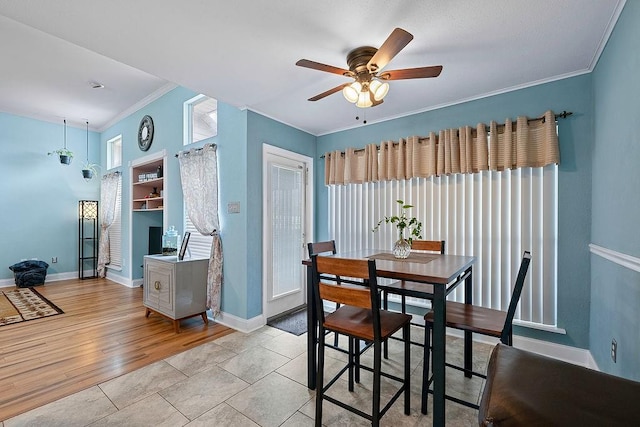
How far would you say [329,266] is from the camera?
1.66 m

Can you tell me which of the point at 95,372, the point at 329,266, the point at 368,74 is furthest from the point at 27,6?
the point at 95,372

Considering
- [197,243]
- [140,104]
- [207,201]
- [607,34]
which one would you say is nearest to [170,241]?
[197,243]

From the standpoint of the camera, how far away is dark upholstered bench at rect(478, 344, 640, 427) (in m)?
0.72

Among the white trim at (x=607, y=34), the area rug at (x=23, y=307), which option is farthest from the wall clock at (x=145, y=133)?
the white trim at (x=607, y=34)

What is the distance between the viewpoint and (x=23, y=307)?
3957mm

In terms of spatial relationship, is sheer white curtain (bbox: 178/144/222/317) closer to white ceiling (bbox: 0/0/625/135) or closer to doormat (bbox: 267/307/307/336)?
doormat (bbox: 267/307/307/336)

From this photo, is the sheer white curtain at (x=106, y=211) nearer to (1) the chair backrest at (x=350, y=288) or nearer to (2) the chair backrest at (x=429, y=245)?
(1) the chair backrest at (x=350, y=288)

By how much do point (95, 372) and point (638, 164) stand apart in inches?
158

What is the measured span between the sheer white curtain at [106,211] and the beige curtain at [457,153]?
4.70 m

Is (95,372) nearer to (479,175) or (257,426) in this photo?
(257,426)

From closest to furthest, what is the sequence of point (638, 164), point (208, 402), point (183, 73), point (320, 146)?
point (638, 164) → point (208, 402) → point (183, 73) → point (320, 146)

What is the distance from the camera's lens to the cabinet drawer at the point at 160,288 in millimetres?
3164

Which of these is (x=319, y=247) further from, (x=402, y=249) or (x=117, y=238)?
(x=117, y=238)

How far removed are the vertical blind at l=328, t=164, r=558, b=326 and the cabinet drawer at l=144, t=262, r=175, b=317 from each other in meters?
2.57
